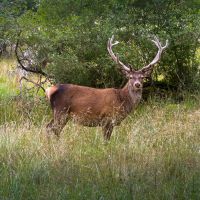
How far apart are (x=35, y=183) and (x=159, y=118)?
358 cm

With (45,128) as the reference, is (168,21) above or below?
above

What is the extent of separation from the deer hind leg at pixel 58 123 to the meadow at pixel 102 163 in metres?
0.16

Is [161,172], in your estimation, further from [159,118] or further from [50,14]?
[50,14]

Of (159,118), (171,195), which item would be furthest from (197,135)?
(171,195)

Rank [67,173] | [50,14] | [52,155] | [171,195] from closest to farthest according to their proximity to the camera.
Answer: [171,195]
[67,173]
[52,155]
[50,14]

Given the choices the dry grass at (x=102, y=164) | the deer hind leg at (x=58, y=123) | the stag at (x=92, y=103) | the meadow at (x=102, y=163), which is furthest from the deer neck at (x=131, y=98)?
the dry grass at (x=102, y=164)

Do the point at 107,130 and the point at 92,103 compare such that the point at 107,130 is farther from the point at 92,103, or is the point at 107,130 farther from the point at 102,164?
the point at 102,164

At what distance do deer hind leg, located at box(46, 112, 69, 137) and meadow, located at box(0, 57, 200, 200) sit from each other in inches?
6.2

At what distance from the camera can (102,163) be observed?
6387 millimetres

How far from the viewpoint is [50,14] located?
11.8 metres

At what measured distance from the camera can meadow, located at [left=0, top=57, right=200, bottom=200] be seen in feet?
18.5

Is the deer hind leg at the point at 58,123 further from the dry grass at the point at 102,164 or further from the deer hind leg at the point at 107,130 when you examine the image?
the deer hind leg at the point at 107,130

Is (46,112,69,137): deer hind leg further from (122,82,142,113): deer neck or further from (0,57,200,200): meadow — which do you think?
(122,82,142,113): deer neck

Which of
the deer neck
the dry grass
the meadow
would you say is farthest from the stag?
the dry grass
